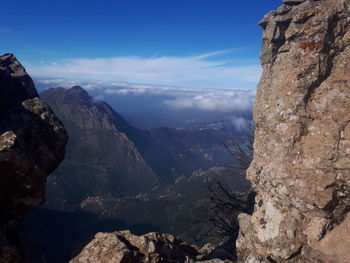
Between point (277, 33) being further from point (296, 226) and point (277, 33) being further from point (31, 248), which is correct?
point (31, 248)

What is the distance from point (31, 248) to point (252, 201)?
31.5 feet

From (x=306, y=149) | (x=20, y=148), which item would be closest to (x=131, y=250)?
(x=20, y=148)

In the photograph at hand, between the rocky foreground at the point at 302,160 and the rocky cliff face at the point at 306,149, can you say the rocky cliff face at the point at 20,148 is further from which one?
the rocky cliff face at the point at 306,149

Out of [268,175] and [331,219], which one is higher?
[268,175]

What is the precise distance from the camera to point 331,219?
7707 mm

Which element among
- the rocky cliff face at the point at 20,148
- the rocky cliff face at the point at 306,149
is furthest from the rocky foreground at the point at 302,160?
the rocky cliff face at the point at 20,148

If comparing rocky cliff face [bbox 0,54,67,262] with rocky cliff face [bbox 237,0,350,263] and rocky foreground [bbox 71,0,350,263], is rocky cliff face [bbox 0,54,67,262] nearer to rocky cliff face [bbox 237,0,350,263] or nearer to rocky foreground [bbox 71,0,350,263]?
rocky foreground [bbox 71,0,350,263]

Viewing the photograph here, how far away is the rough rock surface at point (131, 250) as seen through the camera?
27.0ft

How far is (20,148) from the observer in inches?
341

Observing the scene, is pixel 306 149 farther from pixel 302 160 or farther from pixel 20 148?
pixel 20 148

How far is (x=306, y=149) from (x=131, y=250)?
5100mm

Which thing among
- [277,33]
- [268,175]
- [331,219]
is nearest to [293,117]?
[268,175]

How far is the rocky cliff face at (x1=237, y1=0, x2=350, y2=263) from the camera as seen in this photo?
770 centimetres

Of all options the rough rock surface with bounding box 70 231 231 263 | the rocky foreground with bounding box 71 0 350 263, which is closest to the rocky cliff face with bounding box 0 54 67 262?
the rough rock surface with bounding box 70 231 231 263
